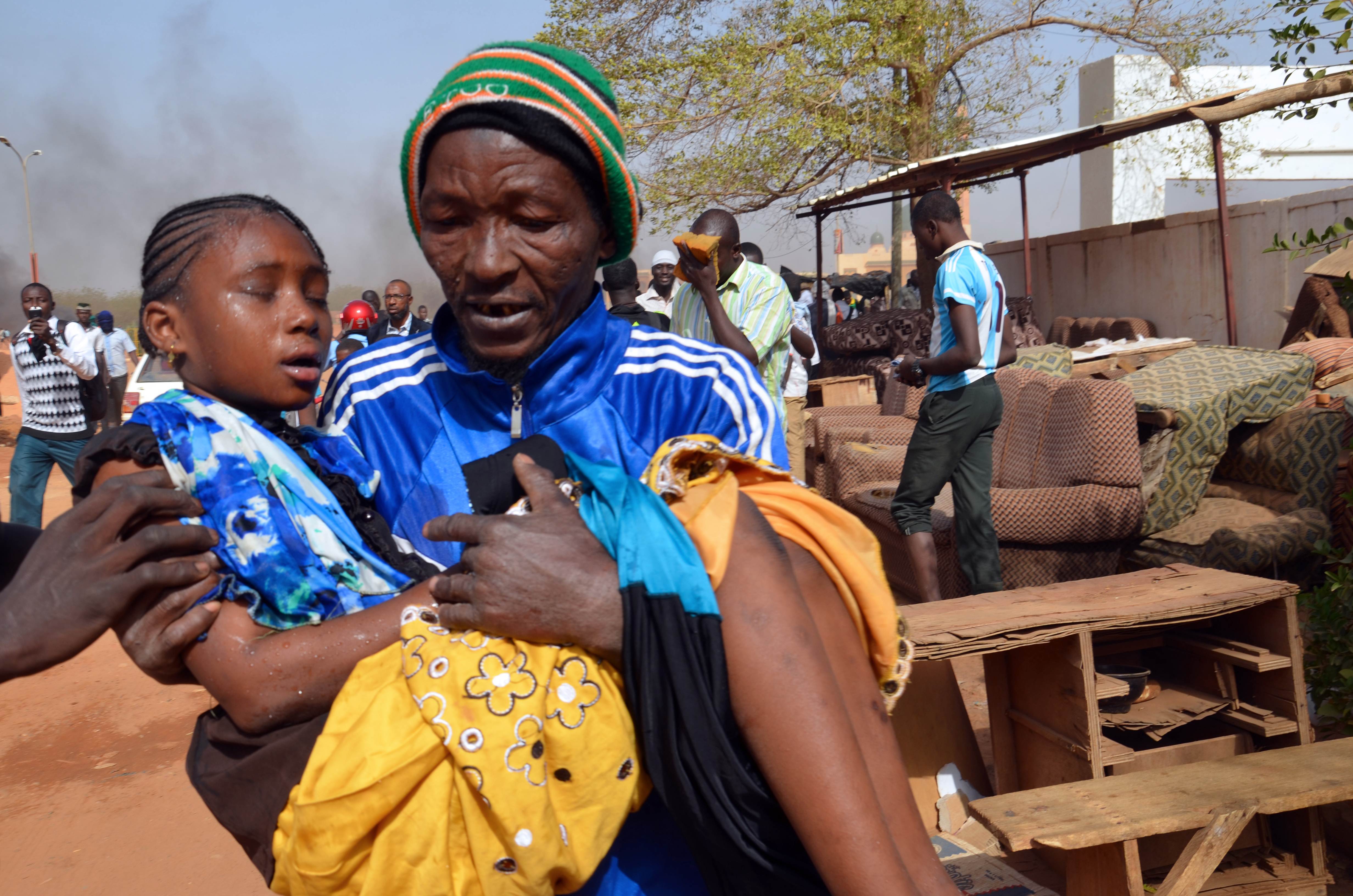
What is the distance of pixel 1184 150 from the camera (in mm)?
15117

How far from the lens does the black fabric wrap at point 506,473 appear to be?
3.86ft

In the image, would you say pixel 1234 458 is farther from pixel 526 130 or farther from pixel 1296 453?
pixel 526 130

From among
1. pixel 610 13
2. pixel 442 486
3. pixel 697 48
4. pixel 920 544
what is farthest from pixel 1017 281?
pixel 442 486

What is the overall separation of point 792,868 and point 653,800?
0.21 metres

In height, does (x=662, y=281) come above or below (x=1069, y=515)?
above

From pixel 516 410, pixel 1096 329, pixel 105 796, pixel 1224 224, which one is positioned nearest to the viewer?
pixel 516 410

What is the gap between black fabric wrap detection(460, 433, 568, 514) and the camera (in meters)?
1.18

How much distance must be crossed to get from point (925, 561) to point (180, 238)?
425 cm

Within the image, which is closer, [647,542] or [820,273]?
[647,542]

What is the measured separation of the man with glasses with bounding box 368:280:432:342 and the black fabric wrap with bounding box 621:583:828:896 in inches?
333

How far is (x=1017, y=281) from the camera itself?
55.9ft

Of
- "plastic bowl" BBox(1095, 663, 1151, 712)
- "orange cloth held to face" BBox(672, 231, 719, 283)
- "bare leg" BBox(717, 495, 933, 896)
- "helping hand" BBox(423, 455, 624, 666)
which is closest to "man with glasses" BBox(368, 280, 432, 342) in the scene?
"orange cloth held to face" BBox(672, 231, 719, 283)

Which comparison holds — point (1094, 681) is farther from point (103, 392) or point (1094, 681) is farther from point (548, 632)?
point (103, 392)

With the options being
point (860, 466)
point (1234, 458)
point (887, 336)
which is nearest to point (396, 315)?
point (860, 466)
